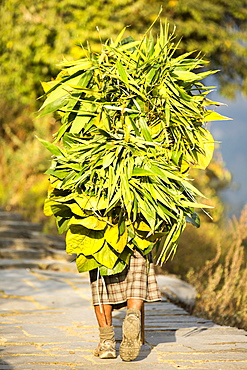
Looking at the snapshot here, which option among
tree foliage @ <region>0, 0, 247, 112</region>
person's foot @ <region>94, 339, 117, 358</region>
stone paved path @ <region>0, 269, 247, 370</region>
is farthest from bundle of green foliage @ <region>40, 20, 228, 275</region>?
tree foliage @ <region>0, 0, 247, 112</region>

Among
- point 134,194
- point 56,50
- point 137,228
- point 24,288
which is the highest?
point 56,50

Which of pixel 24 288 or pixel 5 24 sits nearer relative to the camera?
pixel 24 288

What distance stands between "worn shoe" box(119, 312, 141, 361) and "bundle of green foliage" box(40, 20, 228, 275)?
36cm

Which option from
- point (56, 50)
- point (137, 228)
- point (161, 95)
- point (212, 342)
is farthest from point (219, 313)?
point (56, 50)

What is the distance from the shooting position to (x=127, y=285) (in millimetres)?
3771

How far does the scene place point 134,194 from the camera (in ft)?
11.3

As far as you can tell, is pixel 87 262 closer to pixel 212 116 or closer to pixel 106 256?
pixel 106 256

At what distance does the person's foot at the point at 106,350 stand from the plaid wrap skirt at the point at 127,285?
26 cm

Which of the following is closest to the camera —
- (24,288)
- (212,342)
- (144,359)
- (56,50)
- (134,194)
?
(134,194)

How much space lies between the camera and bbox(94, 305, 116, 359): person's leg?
12.1 feet

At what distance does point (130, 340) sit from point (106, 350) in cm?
30

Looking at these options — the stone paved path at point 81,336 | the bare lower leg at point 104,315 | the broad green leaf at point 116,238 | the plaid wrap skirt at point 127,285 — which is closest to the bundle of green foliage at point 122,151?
the broad green leaf at point 116,238

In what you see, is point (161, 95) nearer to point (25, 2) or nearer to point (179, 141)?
point (179, 141)

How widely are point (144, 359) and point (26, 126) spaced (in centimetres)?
1041
